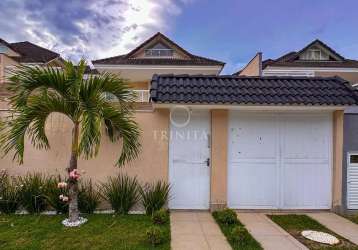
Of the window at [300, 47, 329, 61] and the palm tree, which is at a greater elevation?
the window at [300, 47, 329, 61]

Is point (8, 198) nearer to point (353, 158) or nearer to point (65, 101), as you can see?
point (65, 101)

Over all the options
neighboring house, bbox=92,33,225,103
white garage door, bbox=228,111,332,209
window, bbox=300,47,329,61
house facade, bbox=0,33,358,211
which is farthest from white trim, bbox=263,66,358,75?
white garage door, bbox=228,111,332,209

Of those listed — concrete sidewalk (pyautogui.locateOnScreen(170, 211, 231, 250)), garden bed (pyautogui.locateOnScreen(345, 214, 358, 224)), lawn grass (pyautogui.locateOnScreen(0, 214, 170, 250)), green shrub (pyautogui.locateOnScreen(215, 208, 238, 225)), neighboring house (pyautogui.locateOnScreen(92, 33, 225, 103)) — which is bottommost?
garden bed (pyautogui.locateOnScreen(345, 214, 358, 224))

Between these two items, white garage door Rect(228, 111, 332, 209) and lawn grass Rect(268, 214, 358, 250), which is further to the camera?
white garage door Rect(228, 111, 332, 209)

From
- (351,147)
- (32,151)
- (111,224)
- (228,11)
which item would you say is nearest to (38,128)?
(32,151)

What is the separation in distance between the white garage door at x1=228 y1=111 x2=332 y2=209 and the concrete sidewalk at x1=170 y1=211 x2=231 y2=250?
163cm

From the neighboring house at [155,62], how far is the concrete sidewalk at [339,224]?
52.2 feet

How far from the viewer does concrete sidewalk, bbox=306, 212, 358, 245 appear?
6.31m

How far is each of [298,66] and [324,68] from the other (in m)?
2.36

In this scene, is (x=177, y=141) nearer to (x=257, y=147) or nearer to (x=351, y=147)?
(x=257, y=147)

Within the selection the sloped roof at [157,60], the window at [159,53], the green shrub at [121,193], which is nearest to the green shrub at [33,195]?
the green shrub at [121,193]

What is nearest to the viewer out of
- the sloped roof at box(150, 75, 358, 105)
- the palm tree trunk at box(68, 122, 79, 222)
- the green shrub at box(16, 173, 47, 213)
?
the palm tree trunk at box(68, 122, 79, 222)

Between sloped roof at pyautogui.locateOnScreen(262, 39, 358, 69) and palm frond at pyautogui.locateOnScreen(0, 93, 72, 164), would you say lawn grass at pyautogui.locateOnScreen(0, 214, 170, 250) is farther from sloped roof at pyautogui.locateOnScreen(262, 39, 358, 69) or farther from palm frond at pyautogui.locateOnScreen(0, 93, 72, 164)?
sloped roof at pyautogui.locateOnScreen(262, 39, 358, 69)

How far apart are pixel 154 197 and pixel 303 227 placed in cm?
418
